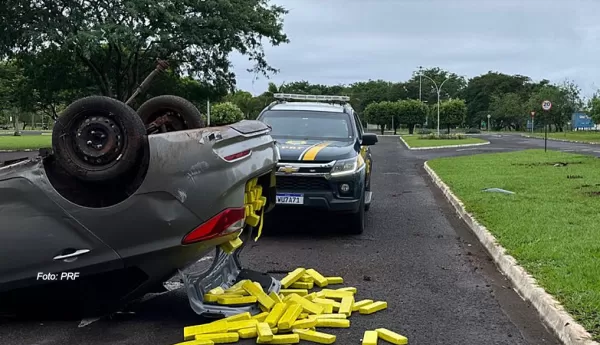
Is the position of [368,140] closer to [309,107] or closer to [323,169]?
[309,107]

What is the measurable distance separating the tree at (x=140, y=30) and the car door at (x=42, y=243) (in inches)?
686

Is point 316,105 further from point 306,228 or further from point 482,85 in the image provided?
point 482,85

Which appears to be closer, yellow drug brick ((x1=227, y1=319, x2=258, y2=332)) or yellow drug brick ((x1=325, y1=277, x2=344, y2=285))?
yellow drug brick ((x1=227, y1=319, x2=258, y2=332))

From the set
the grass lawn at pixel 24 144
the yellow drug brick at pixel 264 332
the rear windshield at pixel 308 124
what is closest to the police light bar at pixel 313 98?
the rear windshield at pixel 308 124

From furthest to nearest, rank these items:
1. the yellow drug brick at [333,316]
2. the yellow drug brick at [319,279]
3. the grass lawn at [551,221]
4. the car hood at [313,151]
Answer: the car hood at [313,151] → the yellow drug brick at [319,279] → the grass lawn at [551,221] → the yellow drug brick at [333,316]

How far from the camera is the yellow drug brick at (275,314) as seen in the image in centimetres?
477

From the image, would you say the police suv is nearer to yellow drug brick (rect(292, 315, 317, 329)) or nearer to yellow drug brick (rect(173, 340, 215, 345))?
yellow drug brick (rect(292, 315, 317, 329))

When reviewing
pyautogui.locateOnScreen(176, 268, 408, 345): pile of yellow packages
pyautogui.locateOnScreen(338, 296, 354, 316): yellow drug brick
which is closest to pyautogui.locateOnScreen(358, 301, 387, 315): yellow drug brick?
pyautogui.locateOnScreen(176, 268, 408, 345): pile of yellow packages

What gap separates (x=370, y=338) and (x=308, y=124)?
5974mm

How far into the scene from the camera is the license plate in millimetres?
8461

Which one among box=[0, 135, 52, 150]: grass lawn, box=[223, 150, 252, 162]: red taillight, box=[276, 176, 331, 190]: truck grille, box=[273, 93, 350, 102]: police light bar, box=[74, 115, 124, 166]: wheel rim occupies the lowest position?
box=[0, 135, 52, 150]: grass lawn

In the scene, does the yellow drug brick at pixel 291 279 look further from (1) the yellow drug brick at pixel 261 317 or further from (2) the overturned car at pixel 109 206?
(2) the overturned car at pixel 109 206

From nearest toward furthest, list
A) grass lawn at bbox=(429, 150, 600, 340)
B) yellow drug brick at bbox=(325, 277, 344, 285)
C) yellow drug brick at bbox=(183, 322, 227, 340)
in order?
yellow drug brick at bbox=(183, 322, 227, 340)
grass lawn at bbox=(429, 150, 600, 340)
yellow drug brick at bbox=(325, 277, 344, 285)

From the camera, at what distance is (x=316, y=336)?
460 cm
